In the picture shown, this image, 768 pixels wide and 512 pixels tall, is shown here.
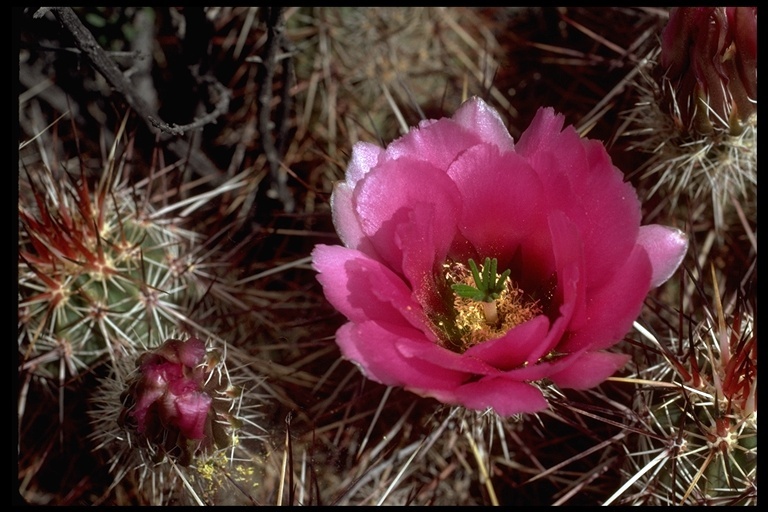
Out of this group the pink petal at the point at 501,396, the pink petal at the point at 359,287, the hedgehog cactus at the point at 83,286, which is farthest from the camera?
the hedgehog cactus at the point at 83,286

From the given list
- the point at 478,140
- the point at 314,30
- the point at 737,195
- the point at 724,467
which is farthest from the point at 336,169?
the point at 724,467

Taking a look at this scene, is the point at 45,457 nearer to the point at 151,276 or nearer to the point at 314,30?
the point at 151,276

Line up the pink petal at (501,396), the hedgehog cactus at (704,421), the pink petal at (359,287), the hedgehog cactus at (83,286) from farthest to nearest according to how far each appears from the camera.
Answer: the hedgehog cactus at (83,286)
the hedgehog cactus at (704,421)
the pink petal at (359,287)
the pink petal at (501,396)

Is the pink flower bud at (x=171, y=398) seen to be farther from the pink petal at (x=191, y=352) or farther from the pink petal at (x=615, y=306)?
the pink petal at (x=615, y=306)

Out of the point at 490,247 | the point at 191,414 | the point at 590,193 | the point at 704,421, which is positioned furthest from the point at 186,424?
the point at 704,421

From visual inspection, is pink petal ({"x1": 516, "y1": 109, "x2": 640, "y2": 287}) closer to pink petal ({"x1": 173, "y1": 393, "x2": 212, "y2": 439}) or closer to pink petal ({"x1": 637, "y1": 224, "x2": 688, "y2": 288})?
pink petal ({"x1": 637, "y1": 224, "x2": 688, "y2": 288})

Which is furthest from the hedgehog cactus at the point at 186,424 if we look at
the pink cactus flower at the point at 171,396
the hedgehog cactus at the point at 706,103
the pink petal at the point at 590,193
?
the hedgehog cactus at the point at 706,103

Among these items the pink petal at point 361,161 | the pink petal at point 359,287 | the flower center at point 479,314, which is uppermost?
the pink petal at point 361,161
